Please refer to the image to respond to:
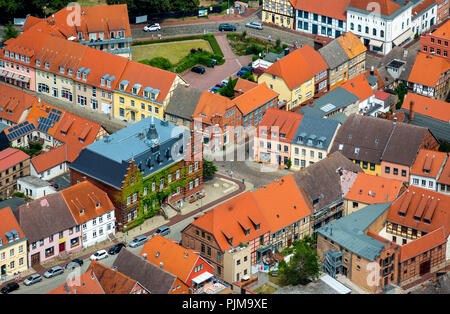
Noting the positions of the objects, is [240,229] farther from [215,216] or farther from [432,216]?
[432,216]

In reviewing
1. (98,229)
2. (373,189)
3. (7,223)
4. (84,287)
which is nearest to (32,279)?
(7,223)

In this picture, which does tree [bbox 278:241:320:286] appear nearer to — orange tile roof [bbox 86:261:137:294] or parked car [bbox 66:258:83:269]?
orange tile roof [bbox 86:261:137:294]

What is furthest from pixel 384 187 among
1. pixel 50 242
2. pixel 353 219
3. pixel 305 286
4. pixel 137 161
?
pixel 50 242

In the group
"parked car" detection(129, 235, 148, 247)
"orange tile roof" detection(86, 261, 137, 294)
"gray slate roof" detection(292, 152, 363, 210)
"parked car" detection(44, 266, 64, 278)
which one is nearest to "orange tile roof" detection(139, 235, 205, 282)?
"parked car" detection(129, 235, 148, 247)

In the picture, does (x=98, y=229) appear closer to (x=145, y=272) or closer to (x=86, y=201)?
(x=86, y=201)

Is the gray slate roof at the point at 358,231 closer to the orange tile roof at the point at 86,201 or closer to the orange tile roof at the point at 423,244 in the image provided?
the orange tile roof at the point at 423,244
